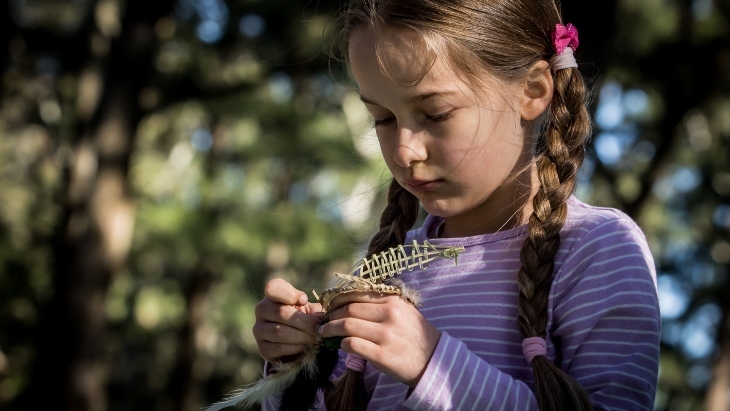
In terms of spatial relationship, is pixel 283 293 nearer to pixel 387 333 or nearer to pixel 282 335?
pixel 282 335

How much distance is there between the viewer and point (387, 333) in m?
1.59

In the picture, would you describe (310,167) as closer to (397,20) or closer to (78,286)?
(78,286)

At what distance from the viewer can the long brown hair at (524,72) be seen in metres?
1.77

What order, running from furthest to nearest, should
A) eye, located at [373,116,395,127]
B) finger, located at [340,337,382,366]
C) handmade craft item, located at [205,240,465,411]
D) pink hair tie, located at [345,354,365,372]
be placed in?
pink hair tie, located at [345,354,365,372], eye, located at [373,116,395,127], handmade craft item, located at [205,240,465,411], finger, located at [340,337,382,366]

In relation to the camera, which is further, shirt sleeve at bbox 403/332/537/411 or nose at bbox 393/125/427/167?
nose at bbox 393/125/427/167

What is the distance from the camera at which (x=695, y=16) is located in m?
8.35

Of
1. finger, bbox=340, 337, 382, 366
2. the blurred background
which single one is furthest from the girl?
the blurred background

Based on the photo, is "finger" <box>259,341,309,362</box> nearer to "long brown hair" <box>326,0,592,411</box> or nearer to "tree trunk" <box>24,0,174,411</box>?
"long brown hair" <box>326,0,592,411</box>

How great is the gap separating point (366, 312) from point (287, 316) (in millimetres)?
217

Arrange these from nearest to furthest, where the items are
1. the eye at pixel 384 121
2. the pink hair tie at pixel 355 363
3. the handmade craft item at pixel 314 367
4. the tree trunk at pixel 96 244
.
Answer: the handmade craft item at pixel 314 367 → the eye at pixel 384 121 → the pink hair tie at pixel 355 363 → the tree trunk at pixel 96 244

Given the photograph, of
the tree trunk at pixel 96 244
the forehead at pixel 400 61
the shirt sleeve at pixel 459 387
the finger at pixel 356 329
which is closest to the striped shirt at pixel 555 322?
the shirt sleeve at pixel 459 387

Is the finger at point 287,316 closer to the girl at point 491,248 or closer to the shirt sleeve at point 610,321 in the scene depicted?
the girl at point 491,248

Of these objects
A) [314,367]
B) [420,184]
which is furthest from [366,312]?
[420,184]

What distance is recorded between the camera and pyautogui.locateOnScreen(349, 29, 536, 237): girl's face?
5.76ft
